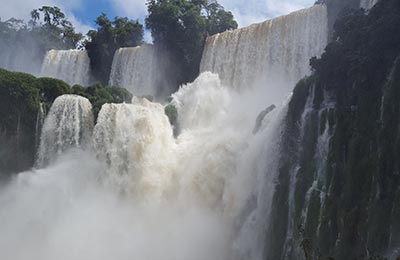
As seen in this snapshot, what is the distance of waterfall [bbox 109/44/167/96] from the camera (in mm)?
36156

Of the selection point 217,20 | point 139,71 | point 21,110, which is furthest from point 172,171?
point 217,20

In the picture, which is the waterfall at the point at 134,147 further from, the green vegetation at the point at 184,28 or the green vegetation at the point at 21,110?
the green vegetation at the point at 184,28

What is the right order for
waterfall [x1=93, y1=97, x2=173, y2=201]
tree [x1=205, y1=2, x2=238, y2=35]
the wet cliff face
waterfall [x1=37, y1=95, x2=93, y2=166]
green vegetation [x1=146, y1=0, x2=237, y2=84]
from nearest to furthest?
the wet cliff face, waterfall [x1=93, y1=97, x2=173, y2=201], waterfall [x1=37, y1=95, x2=93, y2=166], green vegetation [x1=146, y1=0, x2=237, y2=84], tree [x1=205, y1=2, x2=238, y2=35]

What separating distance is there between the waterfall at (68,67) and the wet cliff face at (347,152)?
78.3ft

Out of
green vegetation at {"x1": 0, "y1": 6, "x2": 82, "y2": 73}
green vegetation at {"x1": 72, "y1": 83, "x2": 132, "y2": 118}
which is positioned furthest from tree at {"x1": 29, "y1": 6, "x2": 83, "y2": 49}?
green vegetation at {"x1": 72, "y1": 83, "x2": 132, "y2": 118}

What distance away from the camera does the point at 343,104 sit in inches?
663

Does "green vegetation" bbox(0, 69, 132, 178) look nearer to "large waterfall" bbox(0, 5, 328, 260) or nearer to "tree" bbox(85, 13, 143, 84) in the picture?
"large waterfall" bbox(0, 5, 328, 260)

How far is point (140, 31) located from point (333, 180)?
93.3 feet

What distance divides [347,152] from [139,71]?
23.1 metres

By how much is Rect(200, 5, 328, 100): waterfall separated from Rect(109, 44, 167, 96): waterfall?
4786mm

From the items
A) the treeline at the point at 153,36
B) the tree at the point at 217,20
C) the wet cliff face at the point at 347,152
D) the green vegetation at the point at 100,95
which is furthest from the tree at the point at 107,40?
the wet cliff face at the point at 347,152

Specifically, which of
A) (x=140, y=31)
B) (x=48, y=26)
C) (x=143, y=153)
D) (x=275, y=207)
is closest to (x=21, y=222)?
(x=143, y=153)

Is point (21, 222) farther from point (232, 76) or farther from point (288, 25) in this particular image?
point (288, 25)

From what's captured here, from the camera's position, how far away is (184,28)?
117 ft
